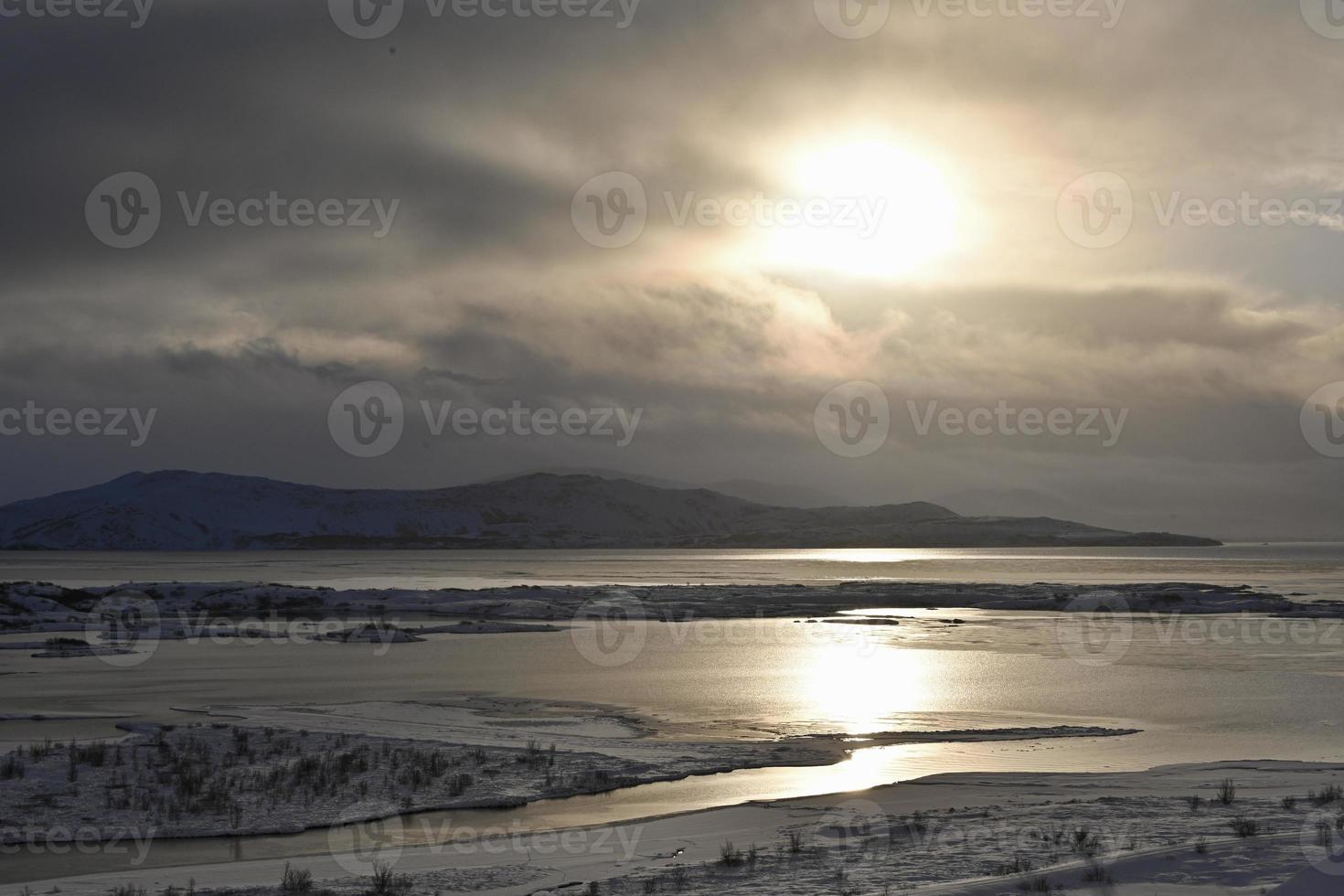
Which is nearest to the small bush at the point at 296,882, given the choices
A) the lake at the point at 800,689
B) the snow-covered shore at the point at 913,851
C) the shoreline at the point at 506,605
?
the snow-covered shore at the point at 913,851

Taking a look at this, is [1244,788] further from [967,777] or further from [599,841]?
[599,841]

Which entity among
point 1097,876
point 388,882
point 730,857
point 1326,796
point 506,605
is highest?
point 506,605

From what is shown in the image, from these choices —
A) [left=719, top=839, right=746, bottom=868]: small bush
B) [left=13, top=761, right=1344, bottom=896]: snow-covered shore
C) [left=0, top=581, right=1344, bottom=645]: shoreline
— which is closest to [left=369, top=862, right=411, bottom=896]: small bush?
[left=13, top=761, right=1344, bottom=896]: snow-covered shore

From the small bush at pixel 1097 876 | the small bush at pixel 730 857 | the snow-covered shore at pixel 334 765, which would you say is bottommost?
the snow-covered shore at pixel 334 765

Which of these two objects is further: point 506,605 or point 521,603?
point 521,603

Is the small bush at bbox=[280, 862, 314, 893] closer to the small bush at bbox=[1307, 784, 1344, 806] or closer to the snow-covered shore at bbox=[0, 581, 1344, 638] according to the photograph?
the small bush at bbox=[1307, 784, 1344, 806]

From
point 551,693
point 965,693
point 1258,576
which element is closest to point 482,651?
point 551,693

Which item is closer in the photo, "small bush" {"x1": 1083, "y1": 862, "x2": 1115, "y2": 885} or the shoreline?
"small bush" {"x1": 1083, "y1": 862, "x2": 1115, "y2": 885}

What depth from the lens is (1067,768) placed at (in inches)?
771

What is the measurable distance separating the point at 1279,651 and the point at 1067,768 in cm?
2757

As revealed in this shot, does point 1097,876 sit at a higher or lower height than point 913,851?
higher

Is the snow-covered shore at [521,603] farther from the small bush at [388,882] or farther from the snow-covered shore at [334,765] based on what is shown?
the small bush at [388,882]

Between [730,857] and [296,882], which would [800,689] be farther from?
[296,882]

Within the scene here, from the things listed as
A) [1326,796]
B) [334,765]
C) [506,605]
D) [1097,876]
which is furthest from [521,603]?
[1097,876]
